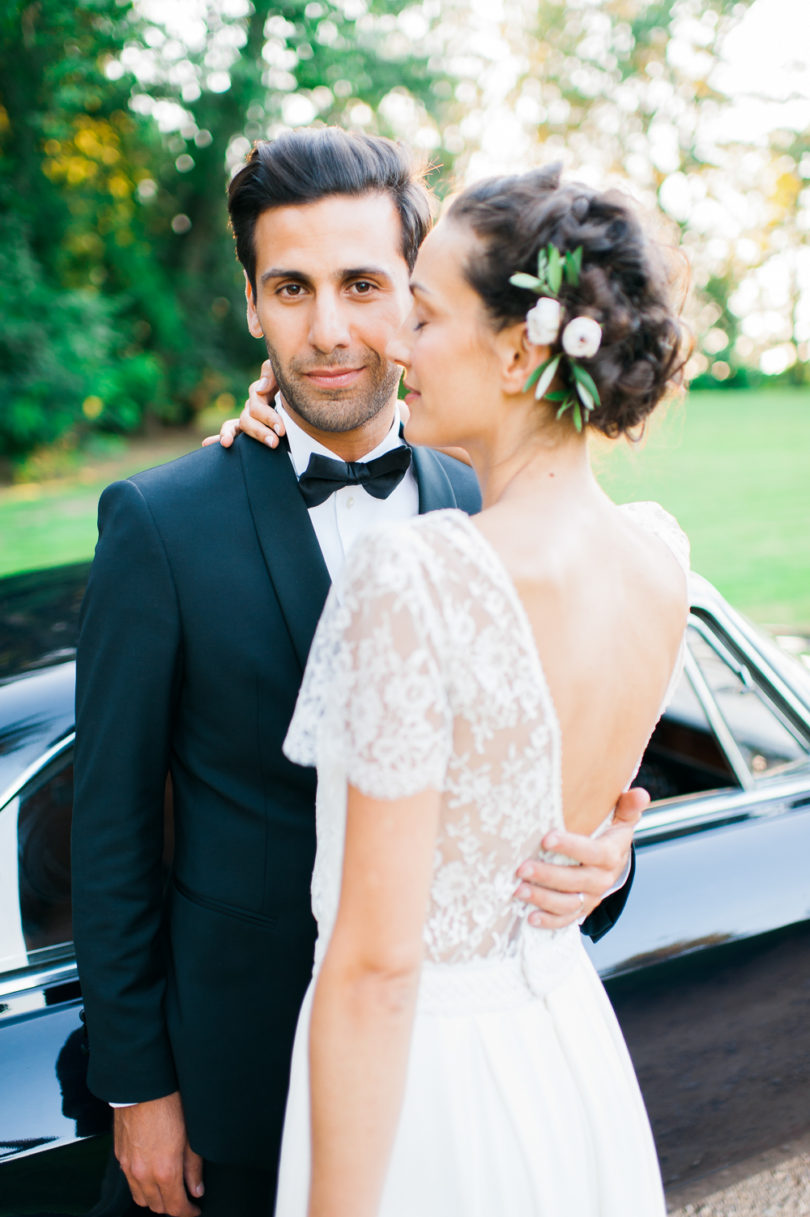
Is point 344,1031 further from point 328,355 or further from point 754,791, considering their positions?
point 754,791

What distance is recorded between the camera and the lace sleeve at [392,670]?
1.04 m

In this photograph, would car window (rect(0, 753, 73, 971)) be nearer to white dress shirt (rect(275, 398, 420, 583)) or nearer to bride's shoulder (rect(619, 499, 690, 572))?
white dress shirt (rect(275, 398, 420, 583))

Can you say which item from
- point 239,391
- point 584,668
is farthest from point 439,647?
point 239,391

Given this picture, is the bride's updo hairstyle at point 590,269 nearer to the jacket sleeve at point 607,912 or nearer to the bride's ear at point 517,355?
the bride's ear at point 517,355

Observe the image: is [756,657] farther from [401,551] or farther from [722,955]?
[401,551]

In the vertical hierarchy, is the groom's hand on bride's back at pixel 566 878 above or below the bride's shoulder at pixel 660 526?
below

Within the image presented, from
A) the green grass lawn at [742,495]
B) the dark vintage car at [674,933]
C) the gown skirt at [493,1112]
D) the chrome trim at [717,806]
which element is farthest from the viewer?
the green grass lawn at [742,495]

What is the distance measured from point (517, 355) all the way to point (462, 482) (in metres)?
0.74

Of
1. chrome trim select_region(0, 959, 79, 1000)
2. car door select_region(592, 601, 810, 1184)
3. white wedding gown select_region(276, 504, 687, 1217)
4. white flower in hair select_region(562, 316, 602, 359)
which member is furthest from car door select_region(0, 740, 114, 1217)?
white flower in hair select_region(562, 316, 602, 359)

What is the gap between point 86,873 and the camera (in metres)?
1.51

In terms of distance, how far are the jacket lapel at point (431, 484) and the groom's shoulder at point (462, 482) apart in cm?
2

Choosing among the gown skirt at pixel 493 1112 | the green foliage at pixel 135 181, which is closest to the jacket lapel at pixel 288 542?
the gown skirt at pixel 493 1112

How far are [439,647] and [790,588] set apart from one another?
8403mm

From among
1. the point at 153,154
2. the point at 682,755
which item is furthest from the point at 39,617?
the point at 153,154
